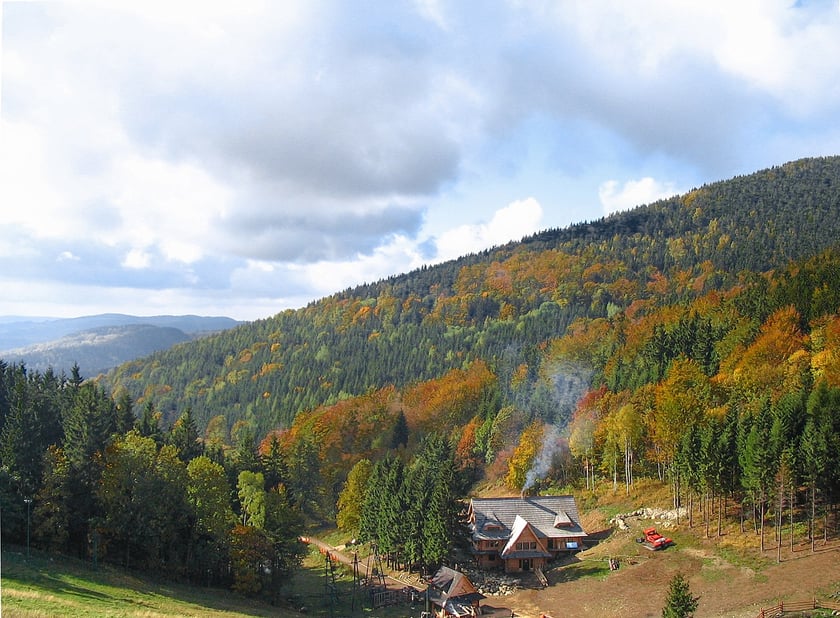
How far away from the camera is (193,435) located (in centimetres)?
7244

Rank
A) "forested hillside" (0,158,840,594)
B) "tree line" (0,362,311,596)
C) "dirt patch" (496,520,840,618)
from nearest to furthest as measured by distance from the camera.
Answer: "dirt patch" (496,520,840,618)
"tree line" (0,362,311,596)
"forested hillside" (0,158,840,594)

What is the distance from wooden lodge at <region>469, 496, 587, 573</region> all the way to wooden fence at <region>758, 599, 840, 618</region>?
74.7ft

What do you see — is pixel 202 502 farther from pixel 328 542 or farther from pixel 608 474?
pixel 608 474

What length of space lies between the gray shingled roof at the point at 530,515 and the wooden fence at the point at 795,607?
23.6 metres

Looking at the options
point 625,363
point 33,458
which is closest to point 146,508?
point 33,458

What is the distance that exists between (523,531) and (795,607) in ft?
82.2

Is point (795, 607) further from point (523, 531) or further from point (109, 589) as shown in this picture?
point (109, 589)

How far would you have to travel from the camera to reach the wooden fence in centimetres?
3853

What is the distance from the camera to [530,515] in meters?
63.8

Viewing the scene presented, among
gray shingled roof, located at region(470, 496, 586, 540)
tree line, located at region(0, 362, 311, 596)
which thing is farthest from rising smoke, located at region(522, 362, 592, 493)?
tree line, located at region(0, 362, 311, 596)

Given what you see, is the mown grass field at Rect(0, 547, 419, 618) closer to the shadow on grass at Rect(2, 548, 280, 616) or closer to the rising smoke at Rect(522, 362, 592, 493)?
the shadow on grass at Rect(2, 548, 280, 616)

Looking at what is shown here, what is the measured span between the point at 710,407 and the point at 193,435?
6201 cm

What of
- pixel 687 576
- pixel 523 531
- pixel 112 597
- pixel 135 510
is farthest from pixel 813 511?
pixel 135 510

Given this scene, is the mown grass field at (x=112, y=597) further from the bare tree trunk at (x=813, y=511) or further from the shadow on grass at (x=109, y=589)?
the bare tree trunk at (x=813, y=511)
